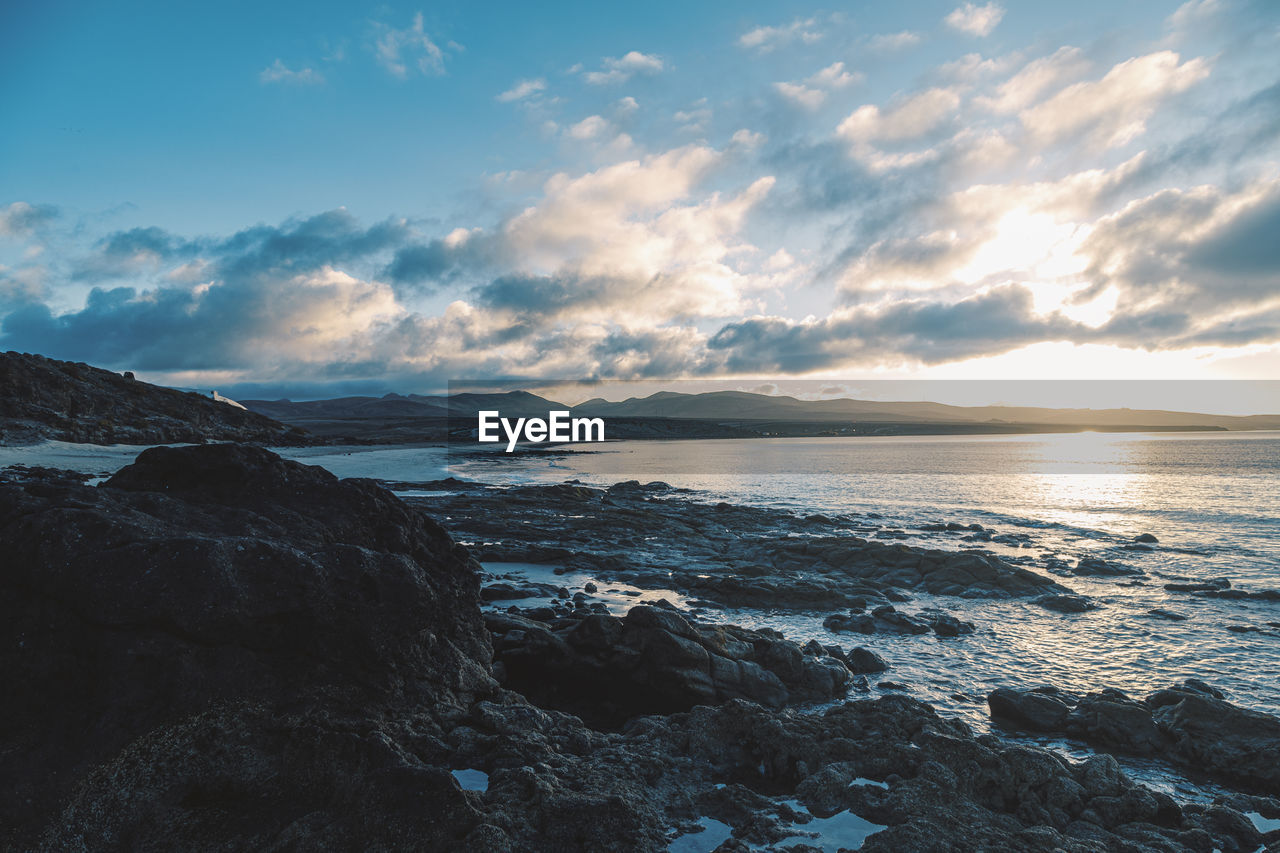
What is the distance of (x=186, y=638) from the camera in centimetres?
613

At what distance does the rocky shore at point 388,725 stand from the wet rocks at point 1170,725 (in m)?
0.05

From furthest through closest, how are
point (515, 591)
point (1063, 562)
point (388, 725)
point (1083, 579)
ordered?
1. point (1063, 562)
2. point (1083, 579)
3. point (515, 591)
4. point (388, 725)

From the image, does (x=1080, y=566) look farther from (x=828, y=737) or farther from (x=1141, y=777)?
(x=828, y=737)

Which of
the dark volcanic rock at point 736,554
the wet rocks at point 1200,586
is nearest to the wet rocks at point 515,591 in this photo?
the dark volcanic rock at point 736,554

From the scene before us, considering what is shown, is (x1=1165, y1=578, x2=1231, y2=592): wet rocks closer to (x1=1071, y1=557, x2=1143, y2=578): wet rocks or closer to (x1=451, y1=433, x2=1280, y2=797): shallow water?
(x1=451, y1=433, x2=1280, y2=797): shallow water

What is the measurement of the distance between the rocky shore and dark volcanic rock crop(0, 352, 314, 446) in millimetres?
55124

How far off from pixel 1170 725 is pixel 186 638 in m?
12.7

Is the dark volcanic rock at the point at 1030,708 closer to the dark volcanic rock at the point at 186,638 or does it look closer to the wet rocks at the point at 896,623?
the wet rocks at the point at 896,623

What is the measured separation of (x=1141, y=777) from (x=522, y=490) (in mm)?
34251

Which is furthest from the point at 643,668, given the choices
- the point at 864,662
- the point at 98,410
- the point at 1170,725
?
the point at 98,410

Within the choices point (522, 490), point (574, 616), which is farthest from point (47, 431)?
point (574, 616)

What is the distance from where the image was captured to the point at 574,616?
1325 centimetres

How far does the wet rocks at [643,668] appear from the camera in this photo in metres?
9.55

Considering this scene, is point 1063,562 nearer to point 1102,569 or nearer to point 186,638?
point 1102,569
